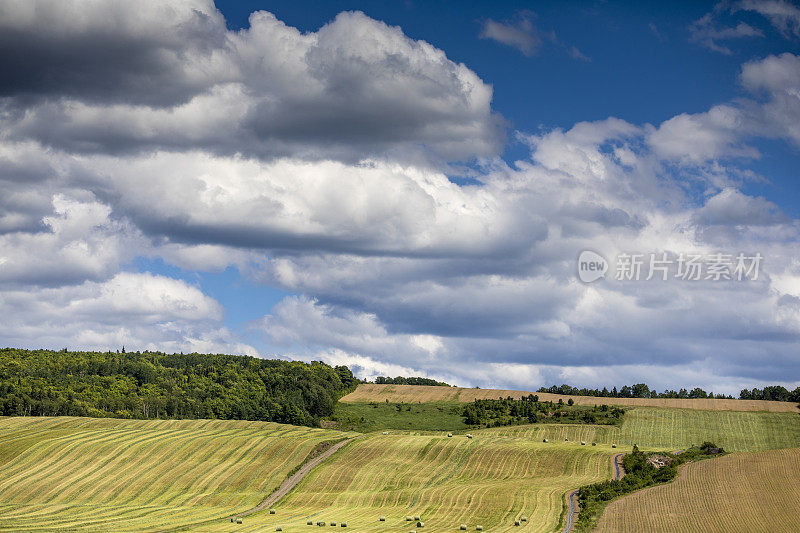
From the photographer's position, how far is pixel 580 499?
87.9 metres

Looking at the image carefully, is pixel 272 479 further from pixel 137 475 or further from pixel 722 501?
pixel 722 501

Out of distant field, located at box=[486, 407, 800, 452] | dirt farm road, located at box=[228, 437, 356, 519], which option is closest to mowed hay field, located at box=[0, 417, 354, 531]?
dirt farm road, located at box=[228, 437, 356, 519]

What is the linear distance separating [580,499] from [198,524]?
42104 mm

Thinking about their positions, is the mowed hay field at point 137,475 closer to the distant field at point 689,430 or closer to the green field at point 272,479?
the green field at point 272,479

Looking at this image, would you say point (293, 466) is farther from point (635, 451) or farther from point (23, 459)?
point (635, 451)

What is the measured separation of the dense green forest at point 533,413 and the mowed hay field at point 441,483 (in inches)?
1901

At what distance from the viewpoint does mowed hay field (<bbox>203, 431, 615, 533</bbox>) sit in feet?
268

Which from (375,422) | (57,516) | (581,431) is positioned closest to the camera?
(57,516)

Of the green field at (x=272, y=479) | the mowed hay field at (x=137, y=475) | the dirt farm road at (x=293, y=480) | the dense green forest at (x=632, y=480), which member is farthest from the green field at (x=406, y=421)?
the dense green forest at (x=632, y=480)

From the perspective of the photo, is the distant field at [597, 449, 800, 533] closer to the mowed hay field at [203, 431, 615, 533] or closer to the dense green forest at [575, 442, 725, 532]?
the dense green forest at [575, 442, 725, 532]

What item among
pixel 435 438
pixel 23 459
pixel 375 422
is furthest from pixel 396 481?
pixel 375 422

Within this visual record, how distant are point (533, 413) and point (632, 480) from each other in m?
85.5

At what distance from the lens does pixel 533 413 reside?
598 feet

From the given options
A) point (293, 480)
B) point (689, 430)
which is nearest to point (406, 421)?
point (689, 430)
